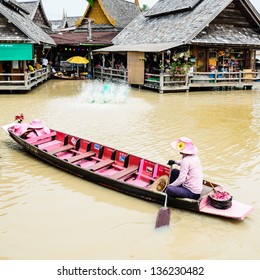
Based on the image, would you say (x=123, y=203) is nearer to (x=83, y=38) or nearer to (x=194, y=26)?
(x=194, y=26)

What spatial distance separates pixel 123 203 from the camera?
6535mm

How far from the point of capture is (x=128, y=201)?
6.59 meters

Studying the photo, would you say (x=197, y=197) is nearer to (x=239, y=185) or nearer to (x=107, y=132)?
(x=239, y=185)

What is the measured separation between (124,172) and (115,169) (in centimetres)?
54

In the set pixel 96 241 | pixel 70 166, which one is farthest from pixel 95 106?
pixel 96 241

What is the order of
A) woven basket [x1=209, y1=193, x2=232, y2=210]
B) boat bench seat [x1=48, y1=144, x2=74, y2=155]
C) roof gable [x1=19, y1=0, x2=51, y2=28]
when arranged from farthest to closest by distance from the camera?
1. roof gable [x1=19, y1=0, x2=51, y2=28]
2. boat bench seat [x1=48, y1=144, x2=74, y2=155]
3. woven basket [x1=209, y1=193, x2=232, y2=210]

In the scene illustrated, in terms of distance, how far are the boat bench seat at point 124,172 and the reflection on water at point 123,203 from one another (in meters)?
0.31

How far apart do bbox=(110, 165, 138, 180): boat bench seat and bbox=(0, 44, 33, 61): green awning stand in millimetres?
13364

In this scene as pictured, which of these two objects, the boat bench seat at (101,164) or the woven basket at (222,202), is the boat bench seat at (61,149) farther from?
the woven basket at (222,202)

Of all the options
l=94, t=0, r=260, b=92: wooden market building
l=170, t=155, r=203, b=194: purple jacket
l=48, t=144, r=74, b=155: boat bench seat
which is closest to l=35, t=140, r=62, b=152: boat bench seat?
l=48, t=144, r=74, b=155: boat bench seat

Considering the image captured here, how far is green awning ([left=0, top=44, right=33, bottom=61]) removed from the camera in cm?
1855

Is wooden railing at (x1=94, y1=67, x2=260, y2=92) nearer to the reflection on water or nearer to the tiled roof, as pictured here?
the tiled roof

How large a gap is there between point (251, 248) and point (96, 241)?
217cm

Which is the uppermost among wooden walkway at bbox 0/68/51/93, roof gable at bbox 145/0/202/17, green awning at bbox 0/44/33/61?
roof gable at bbox 145/0/202/17
